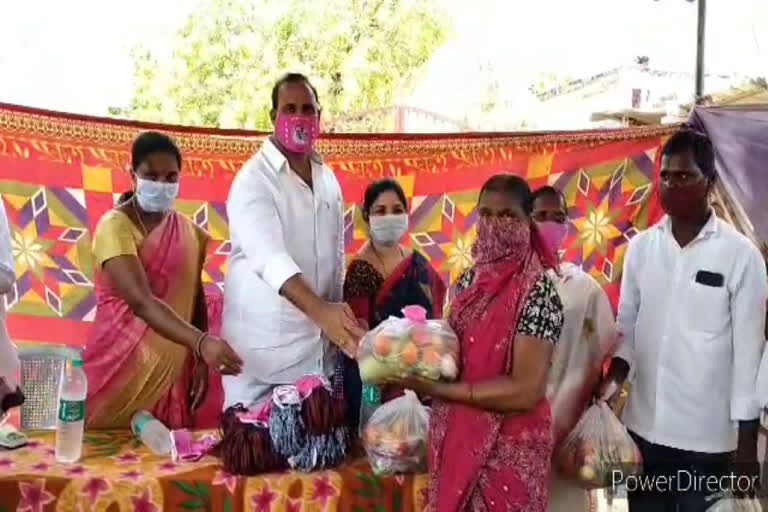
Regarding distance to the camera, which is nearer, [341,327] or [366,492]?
[341,327]

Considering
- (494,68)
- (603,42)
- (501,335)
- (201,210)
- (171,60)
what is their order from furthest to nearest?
1. (603,42)
2. (494,68)
3. (171,60)
4. (201,210)
5. (501,335)

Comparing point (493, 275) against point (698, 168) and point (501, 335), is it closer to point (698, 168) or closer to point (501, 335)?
point (501, 335)

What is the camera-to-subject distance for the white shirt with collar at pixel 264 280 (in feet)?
8.99

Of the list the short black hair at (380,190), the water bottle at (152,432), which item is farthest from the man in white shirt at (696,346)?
the water bottle at (152,432)

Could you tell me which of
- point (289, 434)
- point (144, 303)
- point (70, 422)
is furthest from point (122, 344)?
point (289, 434)

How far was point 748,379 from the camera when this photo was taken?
2703 mm

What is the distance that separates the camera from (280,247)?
268 cm

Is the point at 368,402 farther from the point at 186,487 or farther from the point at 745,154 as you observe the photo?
the point at 745,154

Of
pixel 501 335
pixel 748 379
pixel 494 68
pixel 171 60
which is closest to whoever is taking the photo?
pixel 501 335

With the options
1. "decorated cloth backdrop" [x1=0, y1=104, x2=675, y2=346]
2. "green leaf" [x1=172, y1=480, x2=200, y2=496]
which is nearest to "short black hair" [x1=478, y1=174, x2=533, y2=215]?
"green leaf" [x1=172, y1=480, x2=200, y2=496]

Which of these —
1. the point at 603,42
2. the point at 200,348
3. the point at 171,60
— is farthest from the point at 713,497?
the point at 603,42

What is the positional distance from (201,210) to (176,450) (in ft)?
6.53

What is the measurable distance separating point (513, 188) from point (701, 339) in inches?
39.1

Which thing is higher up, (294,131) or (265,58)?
(265,58)
